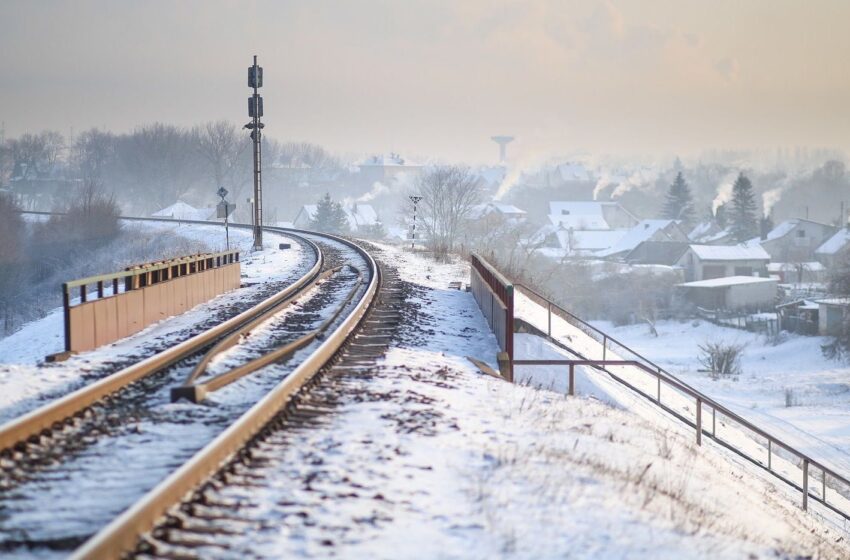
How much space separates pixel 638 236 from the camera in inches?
4075

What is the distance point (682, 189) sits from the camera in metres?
128

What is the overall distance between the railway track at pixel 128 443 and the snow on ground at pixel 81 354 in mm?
897

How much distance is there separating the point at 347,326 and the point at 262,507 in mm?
8594

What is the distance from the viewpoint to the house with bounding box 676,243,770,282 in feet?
283

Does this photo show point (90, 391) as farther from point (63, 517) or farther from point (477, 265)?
point (477, 265)

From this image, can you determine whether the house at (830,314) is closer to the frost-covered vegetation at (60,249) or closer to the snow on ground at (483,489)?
the frost-covered vegetation at (60,249)

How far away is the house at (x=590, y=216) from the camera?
143m

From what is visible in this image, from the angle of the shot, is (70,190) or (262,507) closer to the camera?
(262,507)

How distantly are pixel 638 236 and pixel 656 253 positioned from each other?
5204 mm

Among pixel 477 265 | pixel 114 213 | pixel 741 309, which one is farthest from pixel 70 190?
pixel 477 265

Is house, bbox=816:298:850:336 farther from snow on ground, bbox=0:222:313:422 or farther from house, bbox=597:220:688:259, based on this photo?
snow on ground, bbox=0:222:313:422

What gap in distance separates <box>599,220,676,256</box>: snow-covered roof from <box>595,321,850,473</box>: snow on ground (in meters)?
28.5

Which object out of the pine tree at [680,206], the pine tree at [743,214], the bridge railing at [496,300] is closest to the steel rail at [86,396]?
the bridge railing at [496,300]

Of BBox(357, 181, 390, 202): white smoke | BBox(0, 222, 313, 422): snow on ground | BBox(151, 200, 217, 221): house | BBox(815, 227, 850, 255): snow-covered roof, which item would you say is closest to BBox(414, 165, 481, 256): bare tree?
BBox(151, 200, 217, 221): house
